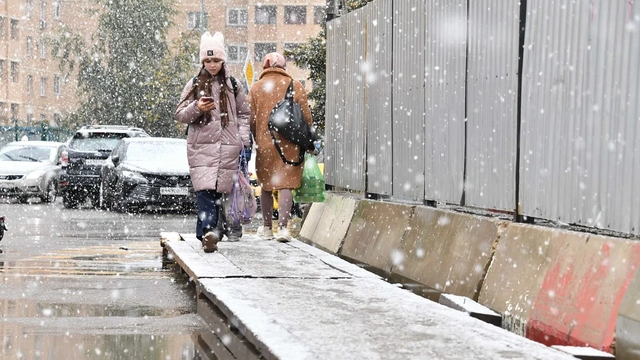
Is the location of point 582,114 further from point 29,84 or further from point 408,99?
point 29,84

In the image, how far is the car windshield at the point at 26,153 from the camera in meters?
34.3

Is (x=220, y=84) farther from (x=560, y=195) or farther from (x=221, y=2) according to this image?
(x=221, y=2)

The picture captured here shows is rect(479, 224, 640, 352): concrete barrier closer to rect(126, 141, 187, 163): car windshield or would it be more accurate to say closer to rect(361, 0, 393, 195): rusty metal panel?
rect(361, 0, 393, 195): rusty metal panel

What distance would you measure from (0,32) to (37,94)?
9.66 metres

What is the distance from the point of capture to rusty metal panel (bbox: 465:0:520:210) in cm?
865

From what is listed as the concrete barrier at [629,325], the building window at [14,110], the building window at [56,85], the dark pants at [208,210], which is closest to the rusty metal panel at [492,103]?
the concrete barrier at [629,325]

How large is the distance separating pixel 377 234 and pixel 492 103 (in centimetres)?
325

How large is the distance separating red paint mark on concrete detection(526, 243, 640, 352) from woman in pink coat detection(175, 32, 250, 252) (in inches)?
190

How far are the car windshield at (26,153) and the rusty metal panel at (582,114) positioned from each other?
2736 centimetres

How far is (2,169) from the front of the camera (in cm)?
3259

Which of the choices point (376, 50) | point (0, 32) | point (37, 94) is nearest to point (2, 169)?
point (376, 50)

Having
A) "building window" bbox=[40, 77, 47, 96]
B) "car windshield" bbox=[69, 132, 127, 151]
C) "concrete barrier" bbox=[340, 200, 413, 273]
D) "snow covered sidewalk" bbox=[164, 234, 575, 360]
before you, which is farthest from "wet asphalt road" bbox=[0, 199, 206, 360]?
"building window" bbox=[40, 77, 47, 96]

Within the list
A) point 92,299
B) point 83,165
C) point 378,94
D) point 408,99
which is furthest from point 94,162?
point 92,299

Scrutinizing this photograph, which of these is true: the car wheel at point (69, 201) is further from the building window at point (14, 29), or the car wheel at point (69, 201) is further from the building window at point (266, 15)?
the building window at point (266, 15)
